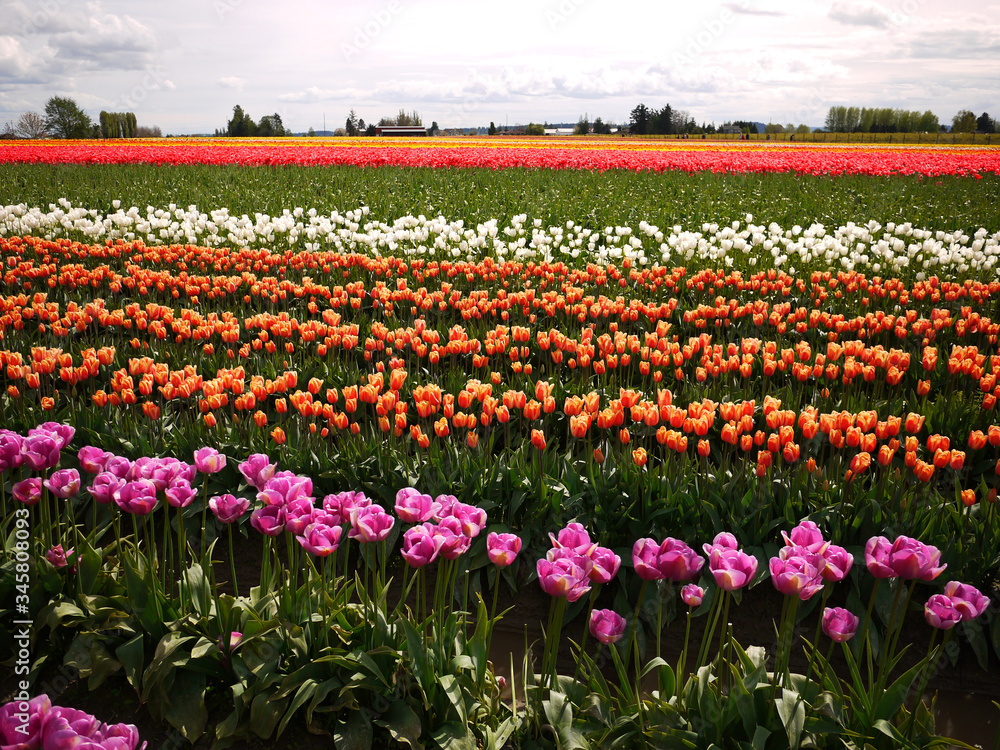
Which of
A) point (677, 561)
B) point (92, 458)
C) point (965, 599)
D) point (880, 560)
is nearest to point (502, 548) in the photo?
point (677, 561)

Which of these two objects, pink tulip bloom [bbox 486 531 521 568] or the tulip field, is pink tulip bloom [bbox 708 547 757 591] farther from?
pink tulip bloom [bbox 486 531 521 568]

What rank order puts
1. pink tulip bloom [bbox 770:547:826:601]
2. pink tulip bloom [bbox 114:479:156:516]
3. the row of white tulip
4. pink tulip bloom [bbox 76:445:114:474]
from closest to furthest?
pink tulip bloom [bbox 770:547:826:601] < pink tulip bloom [bbox 114:479:156:516] < pink tulip bloom [bbox 76:445:114:474] < the row of white tulip

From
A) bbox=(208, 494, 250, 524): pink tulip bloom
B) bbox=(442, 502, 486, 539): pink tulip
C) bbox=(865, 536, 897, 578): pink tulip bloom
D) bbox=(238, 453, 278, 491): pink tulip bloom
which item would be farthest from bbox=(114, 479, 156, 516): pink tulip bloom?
bbox=(865, 536, 897, 578): pink tulip bloom

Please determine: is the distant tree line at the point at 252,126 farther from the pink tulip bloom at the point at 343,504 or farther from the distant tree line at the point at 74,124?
the pink tulip bloom at the point at 343,504

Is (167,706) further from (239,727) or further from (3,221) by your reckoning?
(3,221)

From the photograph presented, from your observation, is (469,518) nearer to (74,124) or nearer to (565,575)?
(565,575)

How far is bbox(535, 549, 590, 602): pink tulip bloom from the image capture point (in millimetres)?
2162

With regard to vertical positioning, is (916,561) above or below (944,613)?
above

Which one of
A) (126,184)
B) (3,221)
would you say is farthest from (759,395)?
(126,184)

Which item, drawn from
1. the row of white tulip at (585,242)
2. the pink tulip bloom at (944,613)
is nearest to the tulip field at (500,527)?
the pink tulip bloom at (944,613)

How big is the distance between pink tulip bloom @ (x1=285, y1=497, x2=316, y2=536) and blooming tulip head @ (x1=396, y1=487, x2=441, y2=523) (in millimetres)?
240

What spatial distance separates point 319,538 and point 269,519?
241mm

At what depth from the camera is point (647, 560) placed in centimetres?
225

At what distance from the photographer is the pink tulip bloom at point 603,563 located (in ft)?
7.40
